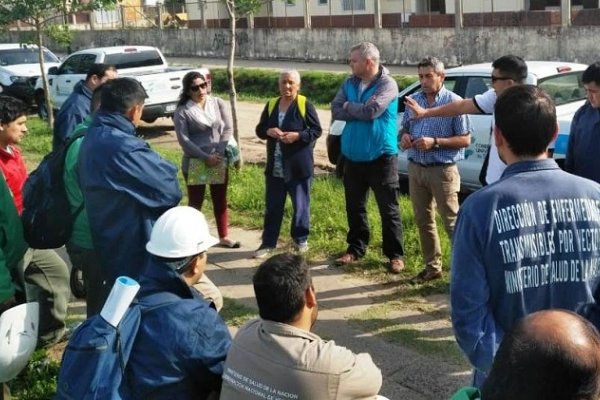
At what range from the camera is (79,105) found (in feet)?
21.9

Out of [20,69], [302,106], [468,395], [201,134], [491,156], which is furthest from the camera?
[20,69]

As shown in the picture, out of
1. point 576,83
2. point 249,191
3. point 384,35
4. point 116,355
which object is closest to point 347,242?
point 249,191

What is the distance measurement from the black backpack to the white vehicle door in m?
14.0

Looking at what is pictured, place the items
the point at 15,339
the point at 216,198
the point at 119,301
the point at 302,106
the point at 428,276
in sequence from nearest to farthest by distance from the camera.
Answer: the point at 119,301 → the point at 15,339 → the point at 428,276 → the point at 302,106 → the point at 216,198

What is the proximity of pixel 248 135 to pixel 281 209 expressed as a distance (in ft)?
27.0

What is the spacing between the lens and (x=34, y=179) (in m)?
4.93

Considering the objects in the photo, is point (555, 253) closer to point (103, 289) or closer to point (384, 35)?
point (103, 289)

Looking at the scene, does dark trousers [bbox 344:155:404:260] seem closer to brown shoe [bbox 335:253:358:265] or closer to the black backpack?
brown shoe [bbox 335:253:358:265]

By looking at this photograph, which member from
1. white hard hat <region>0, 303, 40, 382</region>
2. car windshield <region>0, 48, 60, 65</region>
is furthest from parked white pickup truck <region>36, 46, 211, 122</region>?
white hard hat <region>0, 303, 40, 382</region>

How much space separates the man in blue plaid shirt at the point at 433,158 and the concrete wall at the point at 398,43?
15.8 m

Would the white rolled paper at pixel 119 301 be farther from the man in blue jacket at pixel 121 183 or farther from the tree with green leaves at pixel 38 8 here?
the tree with green leaves at pixel 38 8

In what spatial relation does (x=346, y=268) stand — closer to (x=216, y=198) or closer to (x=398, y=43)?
(x=216, y=198)

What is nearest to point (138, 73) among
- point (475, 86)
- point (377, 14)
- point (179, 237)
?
point (475, 86)

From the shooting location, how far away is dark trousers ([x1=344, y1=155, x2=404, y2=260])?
22.5 feet
